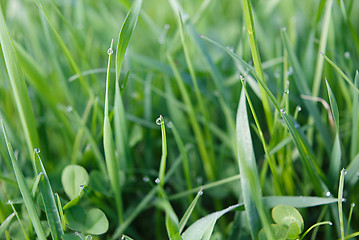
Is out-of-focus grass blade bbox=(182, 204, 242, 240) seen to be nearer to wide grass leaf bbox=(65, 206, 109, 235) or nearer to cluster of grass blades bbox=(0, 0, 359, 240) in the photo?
cluster of grass blades bbox=(0, 0, 359, 240)

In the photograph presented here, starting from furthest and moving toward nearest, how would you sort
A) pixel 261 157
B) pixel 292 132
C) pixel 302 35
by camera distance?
pixel 302 35 → pixel 261 157 → pixel 292 132

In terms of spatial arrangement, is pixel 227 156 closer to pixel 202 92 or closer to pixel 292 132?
pixel 202 92

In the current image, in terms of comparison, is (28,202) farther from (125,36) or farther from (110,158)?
(125,36)

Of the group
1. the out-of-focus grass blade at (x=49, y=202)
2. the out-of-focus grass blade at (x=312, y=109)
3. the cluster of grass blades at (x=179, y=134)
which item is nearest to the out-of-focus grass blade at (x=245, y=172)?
the cluster of grass blades at (x=179, y=134)

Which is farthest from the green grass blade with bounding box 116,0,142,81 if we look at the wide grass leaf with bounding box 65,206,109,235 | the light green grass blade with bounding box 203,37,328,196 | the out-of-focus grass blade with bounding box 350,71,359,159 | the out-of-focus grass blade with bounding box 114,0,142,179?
the out-of-focus grass blade with bounding box 350,71,359,159

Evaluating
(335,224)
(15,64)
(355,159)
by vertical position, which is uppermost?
(15,64)

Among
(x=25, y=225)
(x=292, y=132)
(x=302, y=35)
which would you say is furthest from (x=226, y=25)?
(x=25, y=225)

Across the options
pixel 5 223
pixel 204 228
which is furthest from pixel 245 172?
pixel 5 223

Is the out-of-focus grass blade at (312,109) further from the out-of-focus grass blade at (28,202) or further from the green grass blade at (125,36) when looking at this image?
the out-of-focus grass blade at (28,202)
